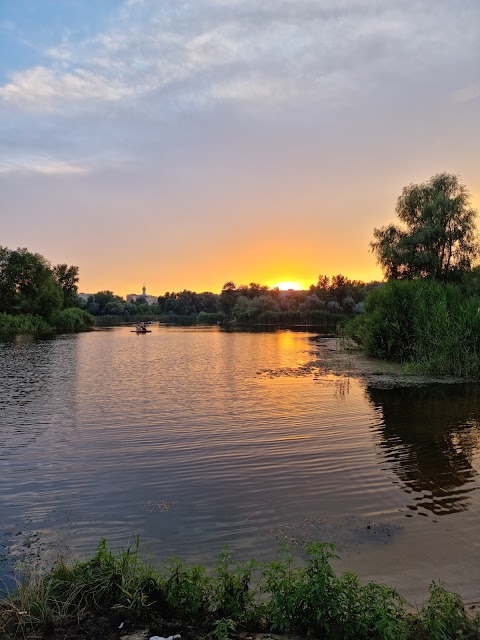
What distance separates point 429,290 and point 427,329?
11.0ft

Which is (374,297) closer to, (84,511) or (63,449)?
(63,449)

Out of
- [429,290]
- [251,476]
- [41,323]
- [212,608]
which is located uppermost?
[429,290]

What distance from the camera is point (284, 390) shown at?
19266 millimetres

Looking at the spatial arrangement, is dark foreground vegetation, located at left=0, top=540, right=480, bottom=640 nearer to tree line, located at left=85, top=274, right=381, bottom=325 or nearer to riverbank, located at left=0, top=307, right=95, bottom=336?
riverbank, located at left=0, top=307, right=95, bottom=336

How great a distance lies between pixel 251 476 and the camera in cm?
921

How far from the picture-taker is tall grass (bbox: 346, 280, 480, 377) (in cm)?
2133

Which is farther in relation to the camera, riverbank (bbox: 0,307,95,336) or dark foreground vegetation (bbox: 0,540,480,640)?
riverbank (bbox: 0,307,95,336)

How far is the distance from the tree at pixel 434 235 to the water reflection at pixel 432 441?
73.4 feet

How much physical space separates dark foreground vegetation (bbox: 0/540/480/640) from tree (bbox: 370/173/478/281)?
3724 centimetres

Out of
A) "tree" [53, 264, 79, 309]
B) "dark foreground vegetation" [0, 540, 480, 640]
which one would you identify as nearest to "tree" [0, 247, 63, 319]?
"tree" [53, 264, 79, 309]

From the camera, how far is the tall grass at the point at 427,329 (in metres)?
21.3

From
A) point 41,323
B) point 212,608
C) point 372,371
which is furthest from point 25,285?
point 212,608

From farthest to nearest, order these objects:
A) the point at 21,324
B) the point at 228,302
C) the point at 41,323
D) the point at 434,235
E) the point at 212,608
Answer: the point at 228,302 → the point at 41,323 → the point at 21,324 → the point at 434,235 → the point at 212,608

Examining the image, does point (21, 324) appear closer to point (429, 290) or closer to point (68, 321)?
point (68, 321)
